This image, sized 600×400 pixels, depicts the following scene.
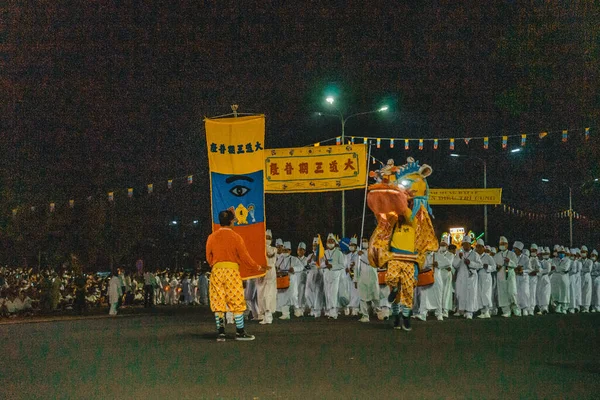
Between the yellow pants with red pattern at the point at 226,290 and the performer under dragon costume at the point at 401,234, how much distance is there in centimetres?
325

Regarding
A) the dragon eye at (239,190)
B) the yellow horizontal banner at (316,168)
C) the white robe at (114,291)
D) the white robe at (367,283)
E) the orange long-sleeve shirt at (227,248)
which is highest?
the yellow horizontal banner at (316,168)

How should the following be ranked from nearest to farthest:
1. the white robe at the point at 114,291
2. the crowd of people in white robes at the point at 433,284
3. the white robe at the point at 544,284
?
the crowd of people in white robes at the point at 433,284, the white robe at the point at 544,284, the white robe at the point at 114,291

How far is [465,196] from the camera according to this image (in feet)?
149

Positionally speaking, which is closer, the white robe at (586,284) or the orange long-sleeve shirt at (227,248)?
the orange long-sleeve shirt at (227,248)

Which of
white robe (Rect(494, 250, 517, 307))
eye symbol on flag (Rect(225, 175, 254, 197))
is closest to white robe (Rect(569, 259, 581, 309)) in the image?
white robe (Rect(494, 250, 517, 307))

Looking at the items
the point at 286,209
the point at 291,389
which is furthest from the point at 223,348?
the point at 286,209

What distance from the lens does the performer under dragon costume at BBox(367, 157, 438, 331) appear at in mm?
14836

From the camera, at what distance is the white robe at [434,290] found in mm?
18656

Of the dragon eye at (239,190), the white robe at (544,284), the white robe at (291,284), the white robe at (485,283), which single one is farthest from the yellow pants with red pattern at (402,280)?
the white robe at (544,284)

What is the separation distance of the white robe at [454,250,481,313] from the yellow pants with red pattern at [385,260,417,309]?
5843 millimetres

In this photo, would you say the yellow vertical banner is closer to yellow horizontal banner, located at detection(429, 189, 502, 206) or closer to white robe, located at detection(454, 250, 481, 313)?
white robe, located at detection(454, 250, 481, 313)

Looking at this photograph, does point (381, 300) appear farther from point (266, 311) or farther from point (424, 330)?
point (424, 330)

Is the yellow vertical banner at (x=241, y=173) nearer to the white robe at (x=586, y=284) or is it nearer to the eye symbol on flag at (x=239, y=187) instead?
the eye symbol on flag at (x=239, y=187)

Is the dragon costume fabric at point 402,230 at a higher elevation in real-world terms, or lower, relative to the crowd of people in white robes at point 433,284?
higher
